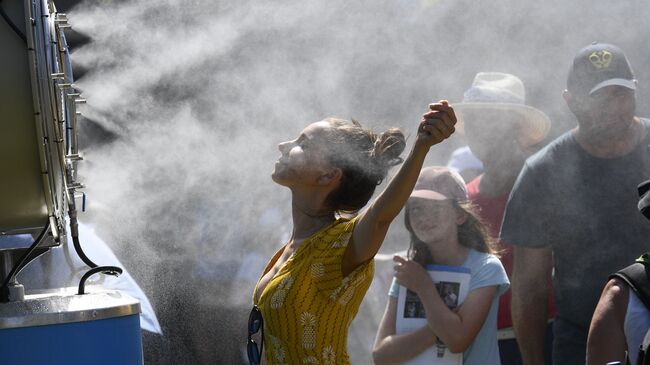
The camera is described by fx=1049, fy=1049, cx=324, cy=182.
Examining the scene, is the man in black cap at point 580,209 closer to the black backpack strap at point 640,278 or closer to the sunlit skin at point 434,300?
the sunlit skin at point 434,300

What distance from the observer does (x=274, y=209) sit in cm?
517

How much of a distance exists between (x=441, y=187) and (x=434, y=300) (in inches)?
17.2

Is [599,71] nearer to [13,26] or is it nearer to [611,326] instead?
[611,326]

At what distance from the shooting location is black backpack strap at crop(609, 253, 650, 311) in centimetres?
288

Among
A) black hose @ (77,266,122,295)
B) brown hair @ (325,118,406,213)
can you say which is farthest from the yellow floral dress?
black hose @ (77,266,122,295)

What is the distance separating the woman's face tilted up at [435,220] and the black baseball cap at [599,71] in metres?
0.64

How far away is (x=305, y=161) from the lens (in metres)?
2.89

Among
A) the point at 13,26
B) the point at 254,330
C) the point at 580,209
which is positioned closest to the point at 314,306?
the point at 254,330

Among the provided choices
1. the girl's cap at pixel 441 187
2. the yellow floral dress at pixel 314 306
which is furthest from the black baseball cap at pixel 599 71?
the yellow floral dress at pixel 314 306

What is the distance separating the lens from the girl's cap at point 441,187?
3.85m

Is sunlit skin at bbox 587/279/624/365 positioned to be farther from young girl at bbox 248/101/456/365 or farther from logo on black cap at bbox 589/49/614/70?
logo on black cap at bbox 589/49/614/70

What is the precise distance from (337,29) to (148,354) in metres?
1.62

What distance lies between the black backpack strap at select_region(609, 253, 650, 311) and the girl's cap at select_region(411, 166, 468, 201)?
968 millimetres

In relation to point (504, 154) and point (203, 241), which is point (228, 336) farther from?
point (504, 154)
